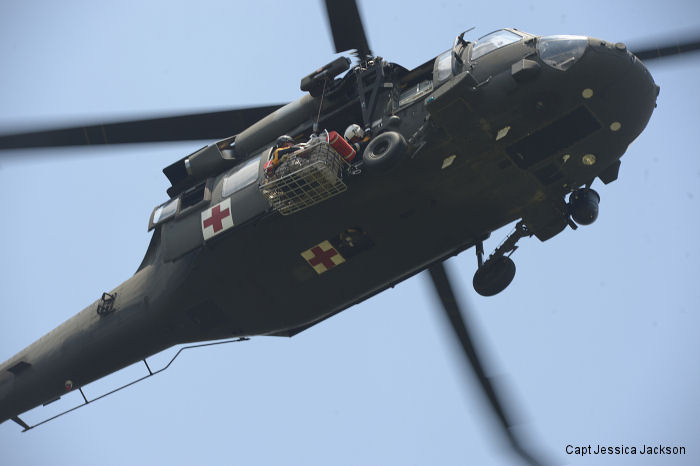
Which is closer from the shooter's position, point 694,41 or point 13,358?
point 694,41

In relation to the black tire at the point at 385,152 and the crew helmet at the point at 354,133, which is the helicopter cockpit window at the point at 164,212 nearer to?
the crew helmet at the point at 354,133

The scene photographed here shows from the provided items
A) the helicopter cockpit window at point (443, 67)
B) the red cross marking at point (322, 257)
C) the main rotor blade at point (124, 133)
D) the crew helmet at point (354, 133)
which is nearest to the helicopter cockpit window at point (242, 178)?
the main rotor blade at point (124, 133)

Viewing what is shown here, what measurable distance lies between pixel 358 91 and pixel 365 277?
10.7ft

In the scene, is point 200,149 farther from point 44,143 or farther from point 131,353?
point 131,353

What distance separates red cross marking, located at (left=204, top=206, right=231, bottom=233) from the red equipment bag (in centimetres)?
264

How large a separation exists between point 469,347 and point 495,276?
2681 millimetres

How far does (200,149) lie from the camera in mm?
15664

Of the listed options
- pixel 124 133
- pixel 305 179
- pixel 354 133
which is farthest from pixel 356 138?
pixel 124 133

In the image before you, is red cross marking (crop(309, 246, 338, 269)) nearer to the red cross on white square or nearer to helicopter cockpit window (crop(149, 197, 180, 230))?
the red cross on white square

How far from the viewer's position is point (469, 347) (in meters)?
16.3

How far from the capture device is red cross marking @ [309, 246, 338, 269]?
14352mm

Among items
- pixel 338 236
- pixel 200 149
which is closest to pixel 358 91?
pixel 338 236

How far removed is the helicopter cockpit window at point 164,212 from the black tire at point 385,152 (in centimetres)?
436

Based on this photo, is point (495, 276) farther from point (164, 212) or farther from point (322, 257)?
point (164, 212)
